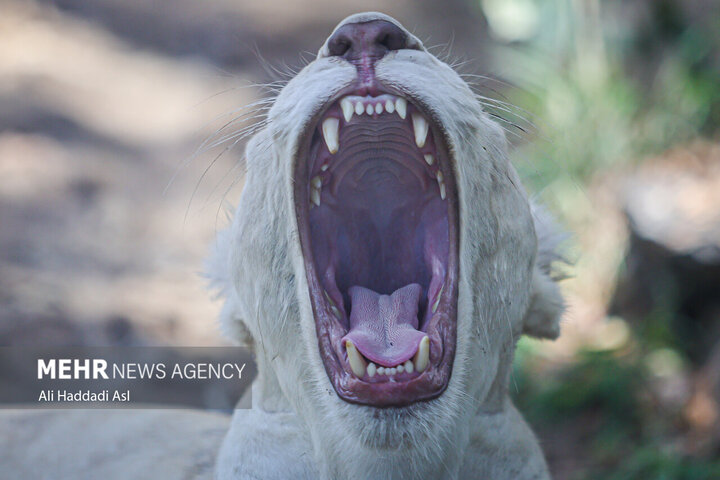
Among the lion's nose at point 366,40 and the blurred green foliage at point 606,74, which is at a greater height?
the blurred green foliage at point 606,74

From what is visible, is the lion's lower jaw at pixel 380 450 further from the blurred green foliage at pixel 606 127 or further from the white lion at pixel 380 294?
the blurred green foliage at pixel 606 127

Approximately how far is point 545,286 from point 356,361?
678 millimetres

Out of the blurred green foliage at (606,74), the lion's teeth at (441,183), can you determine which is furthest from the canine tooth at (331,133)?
the blurred green foliage at (606,74)

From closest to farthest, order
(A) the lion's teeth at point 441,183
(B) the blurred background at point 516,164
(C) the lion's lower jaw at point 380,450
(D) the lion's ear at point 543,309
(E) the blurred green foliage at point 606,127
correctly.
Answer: (C) the lion's lower jaw at point 380,450, (A) the lion's teeth at point 441,183, (D) the lion's ear at point 543,309, (E) the blurred green foliage at point 606,127, (B) the blurred background at point 516,164

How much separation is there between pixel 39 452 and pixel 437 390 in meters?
1.54

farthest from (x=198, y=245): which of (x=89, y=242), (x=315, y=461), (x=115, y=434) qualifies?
(x=315, y=461)

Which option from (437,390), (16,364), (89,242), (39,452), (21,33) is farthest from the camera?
(21,33)

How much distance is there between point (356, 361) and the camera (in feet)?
5.83

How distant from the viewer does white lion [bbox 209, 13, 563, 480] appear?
5.82 ft

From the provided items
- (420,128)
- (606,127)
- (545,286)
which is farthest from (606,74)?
(420,128)

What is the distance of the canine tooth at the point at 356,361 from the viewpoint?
1778 mm

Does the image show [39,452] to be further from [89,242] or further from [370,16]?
[89,242]

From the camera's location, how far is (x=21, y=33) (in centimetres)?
584

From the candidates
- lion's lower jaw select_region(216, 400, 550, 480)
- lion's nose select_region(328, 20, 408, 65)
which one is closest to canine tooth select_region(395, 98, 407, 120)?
lion's nose select_region(328, 20, 408, 65)
